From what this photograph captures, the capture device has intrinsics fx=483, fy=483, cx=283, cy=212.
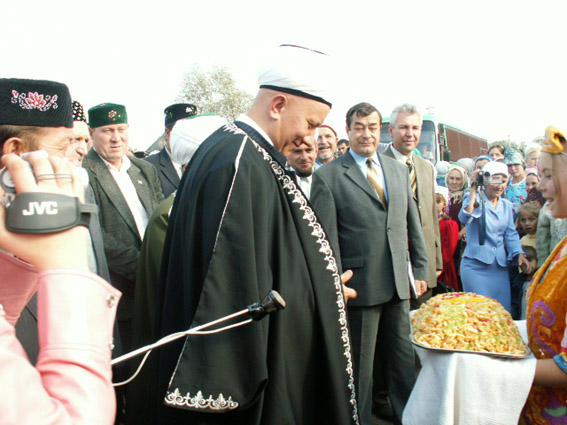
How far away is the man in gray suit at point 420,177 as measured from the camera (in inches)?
189

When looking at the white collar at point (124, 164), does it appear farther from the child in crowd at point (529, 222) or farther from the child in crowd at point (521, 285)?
the child in crowd at point (529, 222)

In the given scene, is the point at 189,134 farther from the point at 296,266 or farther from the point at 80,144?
the point at 296,266

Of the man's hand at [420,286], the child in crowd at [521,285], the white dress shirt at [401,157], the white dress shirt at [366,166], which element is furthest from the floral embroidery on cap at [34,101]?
the child in crowd at [521,285]

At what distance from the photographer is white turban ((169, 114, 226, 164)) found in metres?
3.26

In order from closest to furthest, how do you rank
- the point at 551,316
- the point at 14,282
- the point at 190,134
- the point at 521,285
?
1. the point at 14,282
2. the point at 551,316
3. the point at 190,134
4. the point at 521,285

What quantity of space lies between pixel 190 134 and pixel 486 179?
4.10 m

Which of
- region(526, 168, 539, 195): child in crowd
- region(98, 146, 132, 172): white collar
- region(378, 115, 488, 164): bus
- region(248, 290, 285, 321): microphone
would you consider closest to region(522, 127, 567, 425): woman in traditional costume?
region(248, 290, 285, 321): microphone

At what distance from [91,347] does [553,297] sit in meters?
1.82

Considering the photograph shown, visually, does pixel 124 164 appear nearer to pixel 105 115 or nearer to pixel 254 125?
pixel 105 115

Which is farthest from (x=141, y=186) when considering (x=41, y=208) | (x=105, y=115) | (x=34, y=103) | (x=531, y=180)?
(x=531, y=180)

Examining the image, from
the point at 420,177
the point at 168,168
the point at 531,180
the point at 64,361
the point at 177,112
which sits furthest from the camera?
the point at 531,180

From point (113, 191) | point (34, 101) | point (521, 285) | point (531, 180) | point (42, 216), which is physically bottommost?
point (521, 285)

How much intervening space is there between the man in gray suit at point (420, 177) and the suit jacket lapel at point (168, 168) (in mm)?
2302

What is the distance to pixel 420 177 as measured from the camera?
16.0ft
